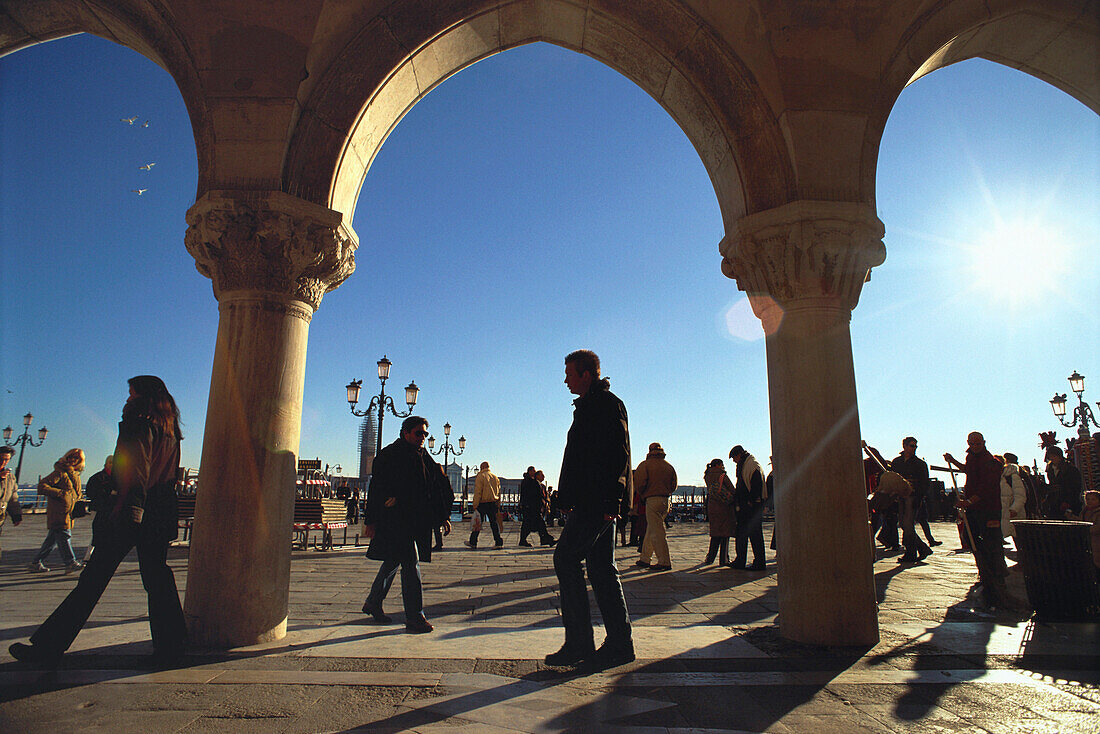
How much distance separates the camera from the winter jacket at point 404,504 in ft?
14.6

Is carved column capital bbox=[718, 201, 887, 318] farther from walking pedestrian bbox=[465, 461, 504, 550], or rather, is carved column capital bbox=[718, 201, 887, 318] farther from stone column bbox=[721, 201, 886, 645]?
walking pedestrian bbox=[465, 461, 504, 550]

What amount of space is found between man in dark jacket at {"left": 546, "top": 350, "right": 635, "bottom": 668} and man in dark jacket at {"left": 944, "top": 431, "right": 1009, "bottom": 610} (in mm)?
3738

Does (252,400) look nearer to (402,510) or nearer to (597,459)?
(402,510)

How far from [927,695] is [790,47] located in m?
3.98

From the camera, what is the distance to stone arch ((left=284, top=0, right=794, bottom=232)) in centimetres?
426

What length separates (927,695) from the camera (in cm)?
285

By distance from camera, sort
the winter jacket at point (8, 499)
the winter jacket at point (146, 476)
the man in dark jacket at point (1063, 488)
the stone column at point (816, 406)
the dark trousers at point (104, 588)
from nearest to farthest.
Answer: the dark trousers at point (104, 588), the winter jacket at point (146, 476), the stone column at point (816, 406), the winter jacket at point (8, 499), the man in dark jacket at point (1063, 488)

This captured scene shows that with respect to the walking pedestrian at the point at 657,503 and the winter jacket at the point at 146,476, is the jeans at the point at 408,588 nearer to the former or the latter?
the winter jacket at the point at 146,476

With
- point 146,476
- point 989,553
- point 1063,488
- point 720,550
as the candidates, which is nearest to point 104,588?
point 146,476

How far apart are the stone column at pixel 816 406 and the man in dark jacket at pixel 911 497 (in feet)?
16.9

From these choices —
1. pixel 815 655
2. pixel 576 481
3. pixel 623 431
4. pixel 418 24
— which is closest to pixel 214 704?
pixel 576 481

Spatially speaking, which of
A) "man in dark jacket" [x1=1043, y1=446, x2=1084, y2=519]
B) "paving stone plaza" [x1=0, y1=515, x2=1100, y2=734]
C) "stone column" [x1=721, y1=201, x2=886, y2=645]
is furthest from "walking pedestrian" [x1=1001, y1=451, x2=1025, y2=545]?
"stone column" [x1=721, y1=201, x2=886, y2=645]

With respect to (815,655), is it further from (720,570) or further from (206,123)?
(206,123)

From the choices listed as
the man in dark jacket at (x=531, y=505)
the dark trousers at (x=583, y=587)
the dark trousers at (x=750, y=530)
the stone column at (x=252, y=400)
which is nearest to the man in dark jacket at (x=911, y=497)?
the dark trousers at (x=750, y=530)
